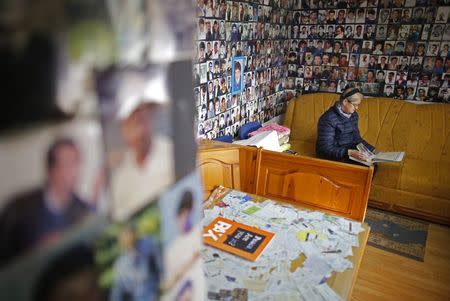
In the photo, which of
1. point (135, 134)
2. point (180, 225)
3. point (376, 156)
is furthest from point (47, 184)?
point (376, 156)

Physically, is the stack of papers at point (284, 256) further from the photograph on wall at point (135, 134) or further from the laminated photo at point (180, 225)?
the photograph on wall at point (135, 134)

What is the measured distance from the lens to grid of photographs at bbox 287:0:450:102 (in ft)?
10.1

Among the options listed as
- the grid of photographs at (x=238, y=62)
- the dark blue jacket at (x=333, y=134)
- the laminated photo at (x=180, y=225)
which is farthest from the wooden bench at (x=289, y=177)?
the laminated photo at (x=180, y=225)

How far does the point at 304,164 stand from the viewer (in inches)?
72.7

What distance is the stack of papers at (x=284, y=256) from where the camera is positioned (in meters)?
1.08

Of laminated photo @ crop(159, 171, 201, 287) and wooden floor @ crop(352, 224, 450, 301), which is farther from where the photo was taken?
wooden floor @ crop(352, 224, 450, 301)

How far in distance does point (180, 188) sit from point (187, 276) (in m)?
0.18

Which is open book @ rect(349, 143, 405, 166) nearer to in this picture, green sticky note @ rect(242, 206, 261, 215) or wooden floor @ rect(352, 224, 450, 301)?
wooden floor @ rect(352, 224, 450, 301)

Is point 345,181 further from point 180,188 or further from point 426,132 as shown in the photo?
point 426,132

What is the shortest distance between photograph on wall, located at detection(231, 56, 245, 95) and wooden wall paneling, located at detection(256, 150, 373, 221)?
0.98 m

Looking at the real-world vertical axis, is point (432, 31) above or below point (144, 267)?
above

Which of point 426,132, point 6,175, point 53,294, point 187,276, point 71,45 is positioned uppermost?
point 71,45

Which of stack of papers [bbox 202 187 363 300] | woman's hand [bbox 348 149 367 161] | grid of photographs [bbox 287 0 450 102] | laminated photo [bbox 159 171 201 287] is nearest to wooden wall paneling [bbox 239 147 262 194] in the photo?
stack of papers [bbox 202 187 363 300]

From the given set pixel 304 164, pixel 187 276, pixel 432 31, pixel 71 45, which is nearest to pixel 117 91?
pixel 71 45
